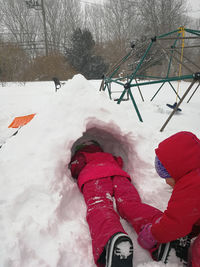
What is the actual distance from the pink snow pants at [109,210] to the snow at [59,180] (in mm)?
98

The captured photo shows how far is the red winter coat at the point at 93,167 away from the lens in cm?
147

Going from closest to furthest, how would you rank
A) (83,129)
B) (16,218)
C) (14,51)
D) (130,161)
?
(16,218)
(83,129)
(130,161)
(14,51)

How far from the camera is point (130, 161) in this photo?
5.94 ft

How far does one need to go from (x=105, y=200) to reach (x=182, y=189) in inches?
23.3

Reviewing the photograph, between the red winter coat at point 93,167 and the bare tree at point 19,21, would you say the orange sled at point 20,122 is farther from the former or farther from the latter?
the bare tree at point 19,21

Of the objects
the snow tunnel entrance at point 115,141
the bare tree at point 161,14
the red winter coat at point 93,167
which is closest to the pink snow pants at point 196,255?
the red winter coat at point 93,167

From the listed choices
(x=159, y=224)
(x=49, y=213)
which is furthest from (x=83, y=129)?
(x=159, y=224)

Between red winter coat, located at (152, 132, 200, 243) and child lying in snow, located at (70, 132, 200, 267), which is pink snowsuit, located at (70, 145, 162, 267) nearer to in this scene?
child lying in snow, located at (70, 132, 200, 267)

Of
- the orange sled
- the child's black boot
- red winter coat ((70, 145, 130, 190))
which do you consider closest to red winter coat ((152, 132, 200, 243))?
the child's black boot

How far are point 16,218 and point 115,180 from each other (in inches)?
30.5

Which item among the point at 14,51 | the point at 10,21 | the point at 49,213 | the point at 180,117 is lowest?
the point at 180,117

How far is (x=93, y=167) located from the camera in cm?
154

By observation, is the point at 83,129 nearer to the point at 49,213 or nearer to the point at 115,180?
the point at 115,180

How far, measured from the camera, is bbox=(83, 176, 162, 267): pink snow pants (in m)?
0.98
